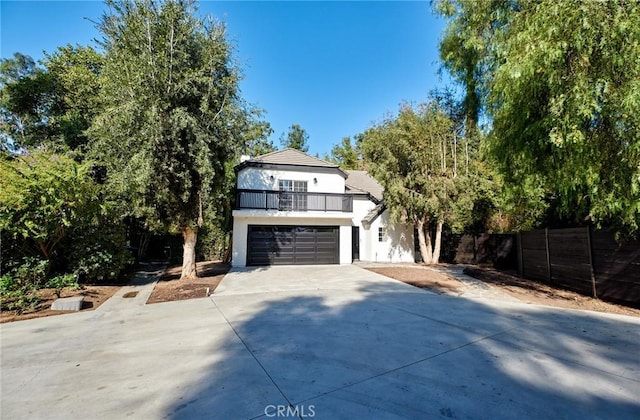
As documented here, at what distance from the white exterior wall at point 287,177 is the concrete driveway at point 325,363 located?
9.04 m

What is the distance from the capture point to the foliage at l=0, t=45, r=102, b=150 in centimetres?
1648

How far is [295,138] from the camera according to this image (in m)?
38.7

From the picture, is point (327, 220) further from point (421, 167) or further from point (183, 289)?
point (183, 289)

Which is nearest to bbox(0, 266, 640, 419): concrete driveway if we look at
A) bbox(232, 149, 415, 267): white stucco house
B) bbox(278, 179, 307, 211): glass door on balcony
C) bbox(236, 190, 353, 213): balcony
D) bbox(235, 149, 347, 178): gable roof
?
bbox(232, 149, 415, 267): white stucco house

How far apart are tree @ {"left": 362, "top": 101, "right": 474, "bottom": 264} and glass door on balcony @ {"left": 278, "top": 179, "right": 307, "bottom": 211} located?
3.87 metres

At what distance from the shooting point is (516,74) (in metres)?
5.09

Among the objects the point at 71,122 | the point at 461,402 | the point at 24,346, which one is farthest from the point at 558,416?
the point at 71,122

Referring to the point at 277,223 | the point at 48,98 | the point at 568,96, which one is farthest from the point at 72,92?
the point at 568,96

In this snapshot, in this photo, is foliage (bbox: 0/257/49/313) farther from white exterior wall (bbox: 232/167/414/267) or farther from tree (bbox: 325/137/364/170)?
tree (bbox: 325/137/364/170)

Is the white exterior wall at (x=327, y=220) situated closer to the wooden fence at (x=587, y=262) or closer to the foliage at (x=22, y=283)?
the foliage at (x=22, y=283)

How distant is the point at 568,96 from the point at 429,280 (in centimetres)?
657

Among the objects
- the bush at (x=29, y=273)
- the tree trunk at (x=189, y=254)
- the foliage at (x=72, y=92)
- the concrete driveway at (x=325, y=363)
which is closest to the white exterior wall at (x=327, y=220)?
the tree trunk at (x=189, y=254)

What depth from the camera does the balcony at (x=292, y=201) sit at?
1405 centimetres

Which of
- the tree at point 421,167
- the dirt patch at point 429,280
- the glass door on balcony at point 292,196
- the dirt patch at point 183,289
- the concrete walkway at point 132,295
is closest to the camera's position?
the concrete walkway at point 132,295
